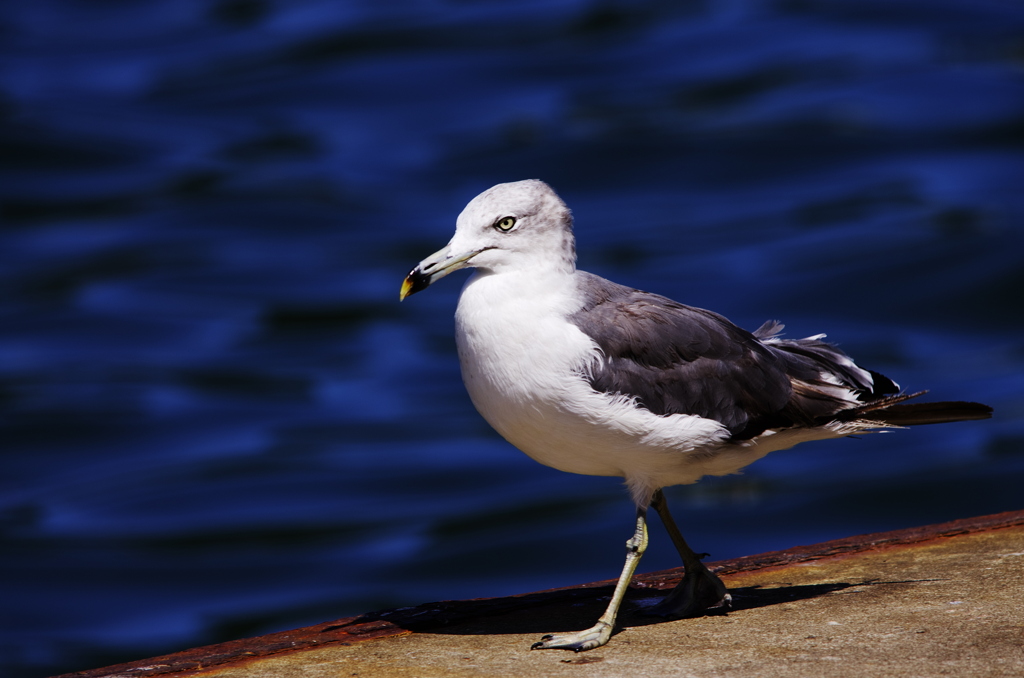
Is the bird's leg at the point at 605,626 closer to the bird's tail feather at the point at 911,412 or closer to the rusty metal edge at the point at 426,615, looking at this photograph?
the rusty metal edge at the point at 426,615

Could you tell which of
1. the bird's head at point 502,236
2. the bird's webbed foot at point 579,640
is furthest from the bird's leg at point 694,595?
the bird's head at point 502,236

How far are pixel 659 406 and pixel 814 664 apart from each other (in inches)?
49.6

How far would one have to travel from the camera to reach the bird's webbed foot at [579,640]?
5.04 meters

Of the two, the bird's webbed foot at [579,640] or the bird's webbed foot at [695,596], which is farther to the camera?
the bird's webbed foot at [695,596]

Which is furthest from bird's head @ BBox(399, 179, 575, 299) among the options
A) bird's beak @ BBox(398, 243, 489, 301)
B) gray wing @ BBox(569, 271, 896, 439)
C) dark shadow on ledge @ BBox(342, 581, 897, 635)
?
dark shadow on ledge @ BBox(342, 581, 897, 635)

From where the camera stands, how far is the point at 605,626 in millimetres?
5160

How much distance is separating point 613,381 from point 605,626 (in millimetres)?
967

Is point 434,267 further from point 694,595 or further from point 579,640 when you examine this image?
point 694,595

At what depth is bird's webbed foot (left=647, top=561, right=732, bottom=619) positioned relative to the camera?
5.43 metres

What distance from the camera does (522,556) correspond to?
1448 centimetres

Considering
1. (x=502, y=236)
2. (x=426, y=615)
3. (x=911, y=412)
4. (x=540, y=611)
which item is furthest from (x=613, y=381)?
(x=911, y=412)

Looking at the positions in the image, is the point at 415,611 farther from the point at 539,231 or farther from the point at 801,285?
the point at 801,285

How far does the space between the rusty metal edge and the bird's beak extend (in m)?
1.36

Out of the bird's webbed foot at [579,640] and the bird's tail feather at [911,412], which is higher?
the bird's tail feather at [911,412]
